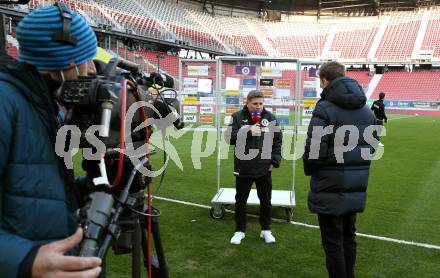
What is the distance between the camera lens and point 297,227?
5023mm

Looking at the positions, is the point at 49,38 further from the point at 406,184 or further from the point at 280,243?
the point at 406,184

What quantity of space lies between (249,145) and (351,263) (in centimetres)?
167

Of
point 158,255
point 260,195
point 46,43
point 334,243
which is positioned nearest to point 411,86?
point 260,195

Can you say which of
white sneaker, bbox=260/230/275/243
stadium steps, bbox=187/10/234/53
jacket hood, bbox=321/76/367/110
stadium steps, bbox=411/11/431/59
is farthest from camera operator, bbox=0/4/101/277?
stadium steps, bbox=411/11/431/59

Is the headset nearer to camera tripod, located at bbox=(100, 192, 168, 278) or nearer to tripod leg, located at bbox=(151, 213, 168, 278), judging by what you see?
camera tripod, located at bbox=(100, 192, 168, 278)

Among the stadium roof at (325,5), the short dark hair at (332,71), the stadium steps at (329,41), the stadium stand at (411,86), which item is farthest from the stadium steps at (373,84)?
the short dark hair at (332,71)

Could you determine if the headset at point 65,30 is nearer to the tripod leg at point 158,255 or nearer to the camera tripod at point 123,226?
the camera tripod at point 123,226

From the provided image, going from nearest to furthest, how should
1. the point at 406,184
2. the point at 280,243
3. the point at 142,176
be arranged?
the point at 142,176, the point at 280,243, the point at 406,184

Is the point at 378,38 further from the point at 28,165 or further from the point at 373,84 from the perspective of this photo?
the point at 28,165

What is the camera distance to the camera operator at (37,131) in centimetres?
95

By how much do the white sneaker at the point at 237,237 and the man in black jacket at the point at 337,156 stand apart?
1529 mm

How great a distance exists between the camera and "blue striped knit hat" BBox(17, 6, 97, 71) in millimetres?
1000

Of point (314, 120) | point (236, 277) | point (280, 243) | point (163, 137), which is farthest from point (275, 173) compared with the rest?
point (163, 137)

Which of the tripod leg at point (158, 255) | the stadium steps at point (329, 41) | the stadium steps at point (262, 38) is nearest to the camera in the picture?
the tripod leg at point (158, 255)
